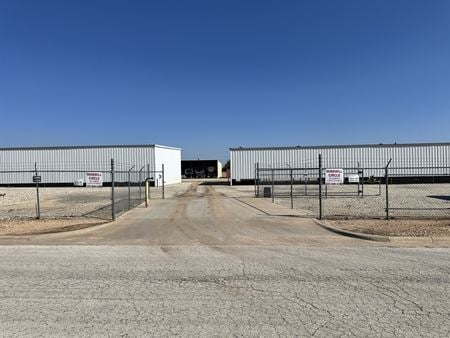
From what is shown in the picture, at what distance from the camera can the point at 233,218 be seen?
14.5 m

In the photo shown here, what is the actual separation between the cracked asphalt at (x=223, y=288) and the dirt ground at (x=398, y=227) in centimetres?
136

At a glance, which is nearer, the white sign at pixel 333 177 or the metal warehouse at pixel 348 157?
the white sign at pixel 333 177

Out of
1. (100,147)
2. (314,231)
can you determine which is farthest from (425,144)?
(314,231)

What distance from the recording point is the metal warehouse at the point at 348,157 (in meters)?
46.6

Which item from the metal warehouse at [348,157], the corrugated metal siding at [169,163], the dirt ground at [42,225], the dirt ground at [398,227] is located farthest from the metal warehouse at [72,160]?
the dirt ground at [398,227]

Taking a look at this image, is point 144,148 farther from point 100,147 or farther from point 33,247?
point 33,247

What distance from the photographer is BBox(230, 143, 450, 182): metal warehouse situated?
46.6 meters

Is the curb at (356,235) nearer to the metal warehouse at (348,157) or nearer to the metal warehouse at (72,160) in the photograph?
the metal warehouse at (348,157)

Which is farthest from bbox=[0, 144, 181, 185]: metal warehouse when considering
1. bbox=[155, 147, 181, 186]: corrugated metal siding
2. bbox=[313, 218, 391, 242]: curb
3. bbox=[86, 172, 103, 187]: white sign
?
bbox=[313, 218, 391, 242]: curb

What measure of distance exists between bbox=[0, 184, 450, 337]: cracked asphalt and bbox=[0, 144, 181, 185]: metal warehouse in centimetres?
3685

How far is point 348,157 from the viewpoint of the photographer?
47.2m

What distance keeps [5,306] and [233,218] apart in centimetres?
981

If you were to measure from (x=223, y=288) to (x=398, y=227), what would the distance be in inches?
300

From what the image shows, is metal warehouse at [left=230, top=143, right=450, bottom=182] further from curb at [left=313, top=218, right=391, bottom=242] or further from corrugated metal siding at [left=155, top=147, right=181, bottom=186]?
curb at [left=313, top=218, right=391, bottom=242]
